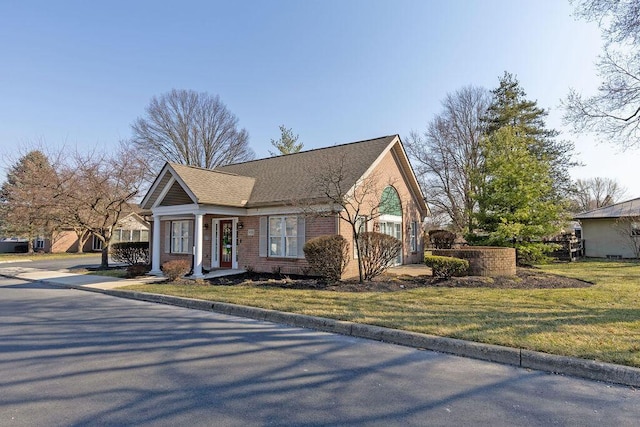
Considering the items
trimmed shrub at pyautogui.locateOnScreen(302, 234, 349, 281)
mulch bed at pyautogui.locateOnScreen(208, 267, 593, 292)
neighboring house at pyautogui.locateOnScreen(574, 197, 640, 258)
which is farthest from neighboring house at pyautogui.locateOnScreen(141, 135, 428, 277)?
neighboring house at pyautogui.locateOnScreen(574, 197, 640, 258)

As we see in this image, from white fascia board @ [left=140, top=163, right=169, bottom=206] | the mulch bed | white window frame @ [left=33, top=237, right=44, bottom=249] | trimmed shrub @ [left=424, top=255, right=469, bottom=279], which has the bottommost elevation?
the mulch bed

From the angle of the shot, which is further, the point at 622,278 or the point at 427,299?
the point at 622,278

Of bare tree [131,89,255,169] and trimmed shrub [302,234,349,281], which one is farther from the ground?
bare tree [131,89,255,169]

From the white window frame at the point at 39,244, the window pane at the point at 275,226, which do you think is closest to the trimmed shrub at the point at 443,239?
the window pane at the point at 275,226

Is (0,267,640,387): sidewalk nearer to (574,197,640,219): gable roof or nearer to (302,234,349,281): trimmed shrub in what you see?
(302,234,349,281): trimmed shrub

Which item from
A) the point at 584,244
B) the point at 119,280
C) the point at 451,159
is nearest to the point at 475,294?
the point at 119,280

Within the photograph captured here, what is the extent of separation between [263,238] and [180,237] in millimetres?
5267

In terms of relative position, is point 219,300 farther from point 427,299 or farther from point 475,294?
point 475,294

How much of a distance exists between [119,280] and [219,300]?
291 inches

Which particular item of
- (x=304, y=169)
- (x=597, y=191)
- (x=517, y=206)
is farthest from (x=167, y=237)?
(x=597, y=191)

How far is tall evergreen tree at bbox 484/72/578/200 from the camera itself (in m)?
28.9

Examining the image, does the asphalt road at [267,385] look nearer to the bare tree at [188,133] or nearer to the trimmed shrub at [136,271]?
the trimmed shrub at [136,271]

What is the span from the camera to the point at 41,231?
36812 mm

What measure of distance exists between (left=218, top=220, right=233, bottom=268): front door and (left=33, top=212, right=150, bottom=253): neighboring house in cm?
2586
